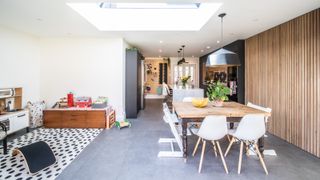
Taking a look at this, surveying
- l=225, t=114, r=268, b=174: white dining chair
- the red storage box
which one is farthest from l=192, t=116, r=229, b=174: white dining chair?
the red storage box

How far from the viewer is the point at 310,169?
2.88 m

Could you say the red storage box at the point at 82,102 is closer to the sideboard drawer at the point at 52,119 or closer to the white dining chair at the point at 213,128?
the sideboard drawer at the point at 52,119

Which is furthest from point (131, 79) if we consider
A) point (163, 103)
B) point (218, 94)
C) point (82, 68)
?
point (218, 94)

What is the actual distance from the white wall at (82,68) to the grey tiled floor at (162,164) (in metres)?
2.21

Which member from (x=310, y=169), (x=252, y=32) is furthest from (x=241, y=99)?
(x=310, y=169)

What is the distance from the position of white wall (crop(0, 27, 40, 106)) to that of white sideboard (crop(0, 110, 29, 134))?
782mm

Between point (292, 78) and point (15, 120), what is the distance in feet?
20.4

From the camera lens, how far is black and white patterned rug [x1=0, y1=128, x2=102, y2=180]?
2.72m

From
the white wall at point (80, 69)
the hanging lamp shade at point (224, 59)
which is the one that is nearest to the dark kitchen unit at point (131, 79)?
the white wall at point (80, 69)

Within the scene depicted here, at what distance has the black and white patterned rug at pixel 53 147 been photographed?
2.72 metres

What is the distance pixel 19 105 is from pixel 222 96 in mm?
4939

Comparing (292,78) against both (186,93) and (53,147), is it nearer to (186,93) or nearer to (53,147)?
(186,93)

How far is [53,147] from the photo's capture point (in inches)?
146

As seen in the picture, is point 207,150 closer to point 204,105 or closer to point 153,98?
point 204,105
